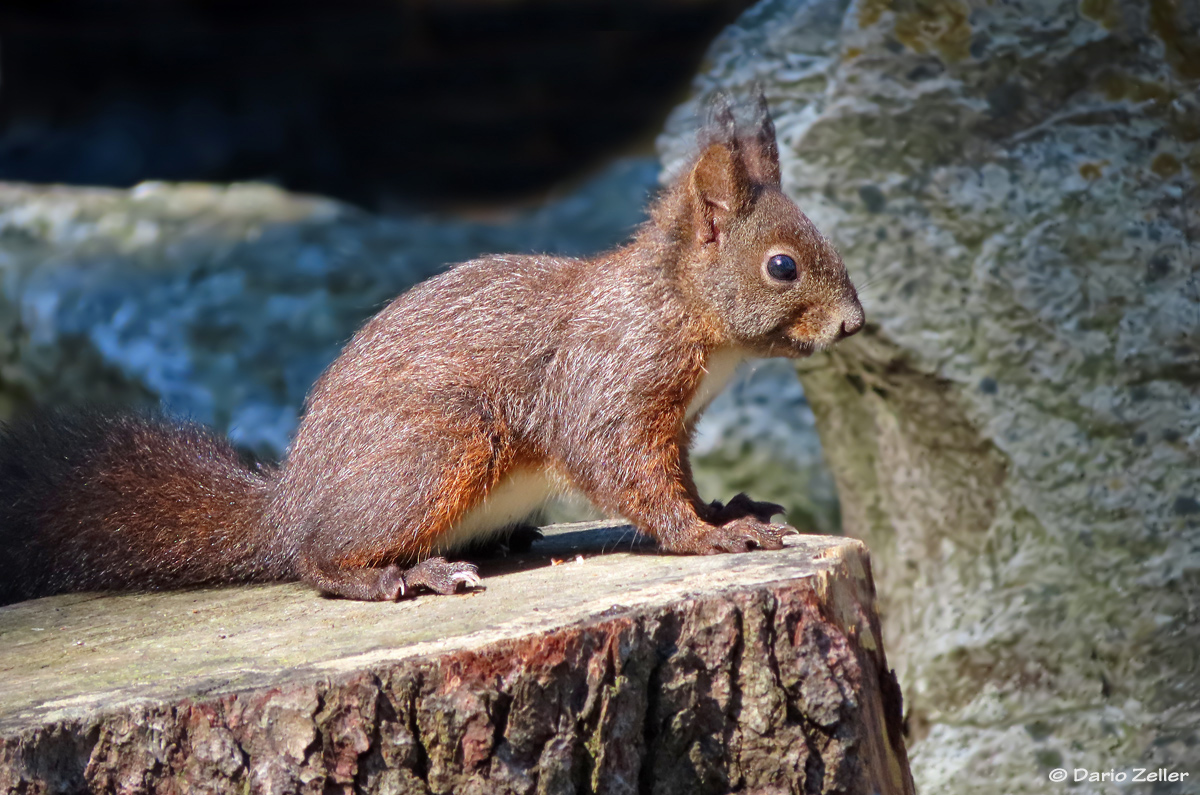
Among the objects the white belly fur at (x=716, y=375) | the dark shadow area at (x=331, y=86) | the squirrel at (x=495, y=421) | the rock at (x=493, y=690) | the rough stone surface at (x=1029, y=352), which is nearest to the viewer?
the rock at (x=493, y=690)

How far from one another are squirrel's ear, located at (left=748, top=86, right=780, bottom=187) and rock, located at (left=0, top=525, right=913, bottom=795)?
0.77 meters

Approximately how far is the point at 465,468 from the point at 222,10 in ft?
21.5

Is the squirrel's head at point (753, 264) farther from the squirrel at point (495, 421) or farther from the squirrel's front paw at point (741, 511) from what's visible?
the squirrel's front paw at point (741, 511)

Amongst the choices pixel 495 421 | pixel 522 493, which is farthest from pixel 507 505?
pixel 495 421

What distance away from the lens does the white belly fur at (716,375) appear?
105 inches

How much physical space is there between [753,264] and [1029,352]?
4.27 feet

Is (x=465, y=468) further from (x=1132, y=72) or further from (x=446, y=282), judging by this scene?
(x=1132, y=72)

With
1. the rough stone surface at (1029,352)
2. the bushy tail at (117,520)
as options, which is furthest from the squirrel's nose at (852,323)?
the bushy tail at (117,520)

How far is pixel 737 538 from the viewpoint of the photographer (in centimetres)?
242

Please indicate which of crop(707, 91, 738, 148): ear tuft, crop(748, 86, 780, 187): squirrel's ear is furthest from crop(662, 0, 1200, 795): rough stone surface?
crop(707, 91, 738, 148): ear tuft

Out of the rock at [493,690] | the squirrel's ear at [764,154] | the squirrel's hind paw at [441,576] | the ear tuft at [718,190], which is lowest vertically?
the rock at [493,690]

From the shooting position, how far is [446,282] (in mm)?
2682

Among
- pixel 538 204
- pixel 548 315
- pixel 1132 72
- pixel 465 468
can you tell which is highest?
pixel 538 204

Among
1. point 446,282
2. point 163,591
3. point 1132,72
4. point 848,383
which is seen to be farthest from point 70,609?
point 1132,72
